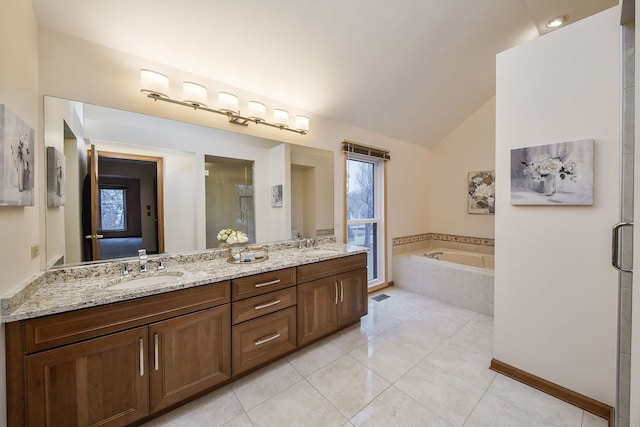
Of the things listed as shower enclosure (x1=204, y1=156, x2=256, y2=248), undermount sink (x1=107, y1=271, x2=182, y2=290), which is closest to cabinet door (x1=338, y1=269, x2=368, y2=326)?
shower enclosure (x1=204, y1=156, x2=256, y2=248)

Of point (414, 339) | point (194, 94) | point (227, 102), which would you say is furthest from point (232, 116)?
point (414, 339)

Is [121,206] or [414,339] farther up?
[121,206]

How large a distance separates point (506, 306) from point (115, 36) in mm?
3490

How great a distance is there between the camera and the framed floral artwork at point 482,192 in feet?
12.7

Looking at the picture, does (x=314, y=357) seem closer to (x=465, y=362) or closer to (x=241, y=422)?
(x=241, y=422)

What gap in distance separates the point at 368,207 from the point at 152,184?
9.27 feet

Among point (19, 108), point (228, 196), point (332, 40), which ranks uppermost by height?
point (332, 40)

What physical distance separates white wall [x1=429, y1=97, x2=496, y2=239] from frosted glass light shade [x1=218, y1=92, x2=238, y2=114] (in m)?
3.75

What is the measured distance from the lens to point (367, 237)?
3830 mm

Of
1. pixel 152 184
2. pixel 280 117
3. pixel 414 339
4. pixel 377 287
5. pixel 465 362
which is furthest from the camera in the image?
pixel 377 287

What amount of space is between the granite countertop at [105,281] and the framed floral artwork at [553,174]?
1.60m

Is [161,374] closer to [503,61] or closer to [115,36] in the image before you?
[115,36]

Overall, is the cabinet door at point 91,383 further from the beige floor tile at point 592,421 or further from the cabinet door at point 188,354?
the beige floor tile at point 592,421

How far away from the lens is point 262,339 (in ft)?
6.15
